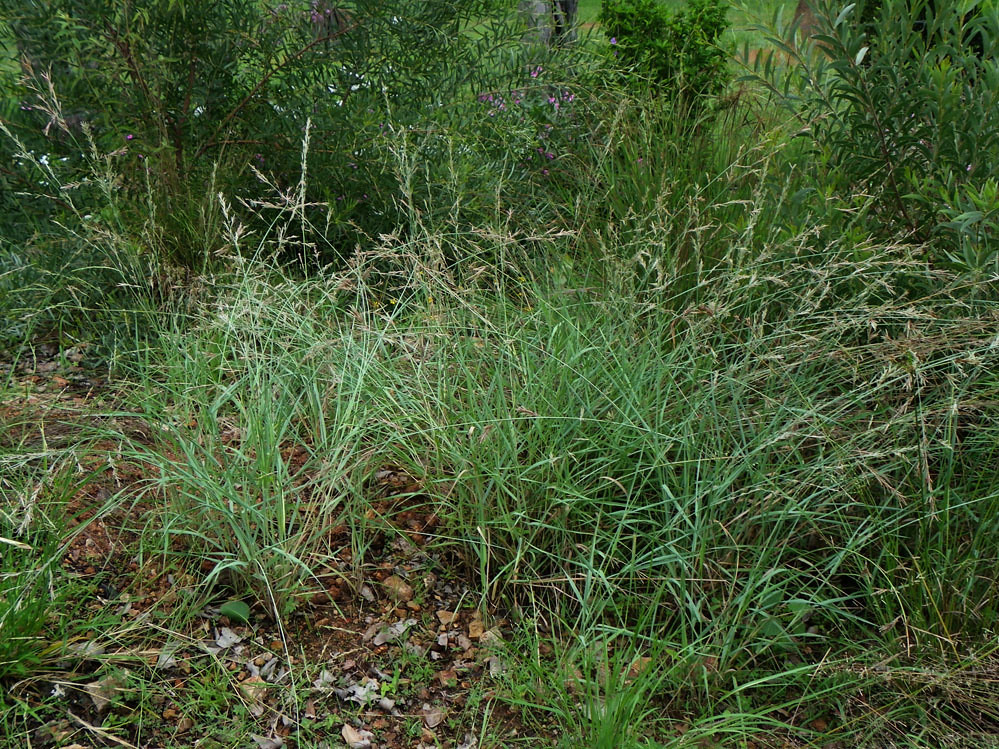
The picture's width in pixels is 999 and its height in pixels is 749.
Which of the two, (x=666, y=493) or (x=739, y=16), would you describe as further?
(x=739, y=16)

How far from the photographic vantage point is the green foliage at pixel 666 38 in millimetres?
5746

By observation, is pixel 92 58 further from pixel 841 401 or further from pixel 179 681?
pixel 841 401

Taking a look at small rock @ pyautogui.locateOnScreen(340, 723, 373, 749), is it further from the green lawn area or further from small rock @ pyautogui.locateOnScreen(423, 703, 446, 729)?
the green lawn area

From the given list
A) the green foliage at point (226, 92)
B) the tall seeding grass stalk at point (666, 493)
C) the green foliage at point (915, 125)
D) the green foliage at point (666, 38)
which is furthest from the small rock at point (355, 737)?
the green foliage at point (666, 38)

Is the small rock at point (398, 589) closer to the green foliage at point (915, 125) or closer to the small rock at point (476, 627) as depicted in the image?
the small rock at point (476, 627)

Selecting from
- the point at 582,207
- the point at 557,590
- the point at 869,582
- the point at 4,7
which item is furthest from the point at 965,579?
the point at 4,7

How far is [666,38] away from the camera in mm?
5863

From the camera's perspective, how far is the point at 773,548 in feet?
8.43

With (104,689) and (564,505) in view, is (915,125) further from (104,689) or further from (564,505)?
(104,689)

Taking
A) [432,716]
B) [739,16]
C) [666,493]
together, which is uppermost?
[739,16]

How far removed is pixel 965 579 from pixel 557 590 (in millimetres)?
1178

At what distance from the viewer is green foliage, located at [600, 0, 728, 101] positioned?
5.75 m

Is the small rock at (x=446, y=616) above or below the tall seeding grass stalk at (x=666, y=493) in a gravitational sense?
below

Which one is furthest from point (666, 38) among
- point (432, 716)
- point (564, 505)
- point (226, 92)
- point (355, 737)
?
point (355, 737)
